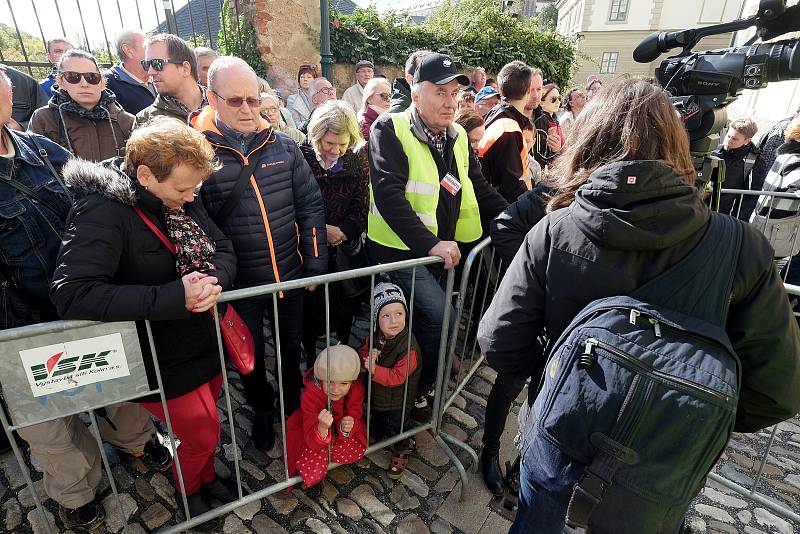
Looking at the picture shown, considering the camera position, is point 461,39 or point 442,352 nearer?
point 442,352

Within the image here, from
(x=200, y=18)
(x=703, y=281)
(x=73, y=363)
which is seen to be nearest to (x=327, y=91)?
(x=73, y=363)

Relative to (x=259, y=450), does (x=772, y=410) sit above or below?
above

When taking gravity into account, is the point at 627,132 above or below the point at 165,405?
above

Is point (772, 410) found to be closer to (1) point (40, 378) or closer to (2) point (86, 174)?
(1) point (40, 378)

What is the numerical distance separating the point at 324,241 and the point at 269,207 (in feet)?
1.44

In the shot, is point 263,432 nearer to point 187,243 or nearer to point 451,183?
point 187,243

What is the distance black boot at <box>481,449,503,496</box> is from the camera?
245 centimetres

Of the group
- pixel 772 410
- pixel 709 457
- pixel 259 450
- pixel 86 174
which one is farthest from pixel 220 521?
pixel 772 410

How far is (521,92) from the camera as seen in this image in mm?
3465

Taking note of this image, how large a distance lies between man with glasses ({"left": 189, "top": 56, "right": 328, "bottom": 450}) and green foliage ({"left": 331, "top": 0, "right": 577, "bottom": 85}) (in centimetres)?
556

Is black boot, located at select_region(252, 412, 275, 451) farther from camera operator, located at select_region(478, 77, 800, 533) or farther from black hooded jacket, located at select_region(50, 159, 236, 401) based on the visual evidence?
camera operator, located at select_region(478, 77, 800, 533)

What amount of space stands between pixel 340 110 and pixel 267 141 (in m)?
0.70

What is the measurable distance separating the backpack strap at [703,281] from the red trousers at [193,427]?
6.31 ft

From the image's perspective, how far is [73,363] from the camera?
1.56 meters
